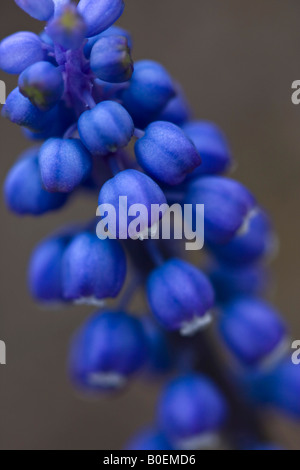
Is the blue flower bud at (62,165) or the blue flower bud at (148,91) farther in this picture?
the blue flower bud at (148,91)

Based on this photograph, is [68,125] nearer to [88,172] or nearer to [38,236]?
[88,172]

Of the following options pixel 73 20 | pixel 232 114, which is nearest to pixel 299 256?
pixel 232 114

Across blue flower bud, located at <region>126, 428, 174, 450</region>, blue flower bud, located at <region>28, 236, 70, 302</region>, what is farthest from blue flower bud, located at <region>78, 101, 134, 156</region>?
blue flower bud, located at <region>126, 428, 174, 450</region>

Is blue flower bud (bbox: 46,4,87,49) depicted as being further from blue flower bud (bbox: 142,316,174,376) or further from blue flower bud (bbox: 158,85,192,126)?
blue flower bud (bbox: 142,316,174,376)

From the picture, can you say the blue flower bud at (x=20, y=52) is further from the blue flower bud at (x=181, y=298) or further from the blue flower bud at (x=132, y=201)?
the blue flower bud at (x=181, y=298)

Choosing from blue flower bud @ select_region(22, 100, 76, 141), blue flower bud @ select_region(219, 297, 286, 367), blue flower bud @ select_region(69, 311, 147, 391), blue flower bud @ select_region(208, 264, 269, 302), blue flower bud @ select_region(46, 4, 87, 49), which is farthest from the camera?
blue flower bud @ select_region(208, 264, 269, 302)

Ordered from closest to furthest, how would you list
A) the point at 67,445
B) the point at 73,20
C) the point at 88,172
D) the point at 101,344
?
the point at 73,20, the point at 88,172, the point at 101,344, the point at 67,445

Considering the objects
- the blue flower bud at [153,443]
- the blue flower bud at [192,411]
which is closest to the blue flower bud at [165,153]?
the blue flower bud at [192,411]
